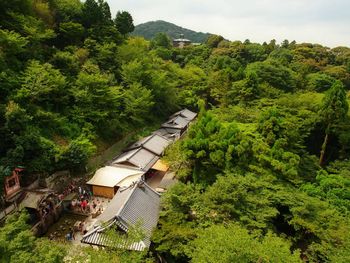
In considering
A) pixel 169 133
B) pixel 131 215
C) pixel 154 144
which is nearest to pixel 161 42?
pixel 169 133

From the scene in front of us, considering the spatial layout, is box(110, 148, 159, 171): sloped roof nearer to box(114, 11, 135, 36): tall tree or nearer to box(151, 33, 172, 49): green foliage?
box(114, 11, 135, 36): tall tree

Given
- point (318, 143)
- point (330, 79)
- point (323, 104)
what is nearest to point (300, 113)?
point (323, 104)

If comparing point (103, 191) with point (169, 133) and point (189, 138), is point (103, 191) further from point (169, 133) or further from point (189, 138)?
point (169, 133)

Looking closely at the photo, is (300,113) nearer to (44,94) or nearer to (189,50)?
(44,94)

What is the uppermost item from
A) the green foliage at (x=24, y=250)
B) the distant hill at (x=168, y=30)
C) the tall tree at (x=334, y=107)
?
the distant hill at (x=168, y=30)

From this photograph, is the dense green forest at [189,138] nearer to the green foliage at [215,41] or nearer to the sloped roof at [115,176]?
the sloped roof at [115,176]

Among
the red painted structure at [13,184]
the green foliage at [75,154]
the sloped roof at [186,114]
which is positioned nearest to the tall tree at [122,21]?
the sloped roof at [186,114]
